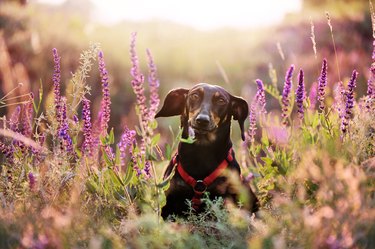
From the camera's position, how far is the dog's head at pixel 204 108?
3.91 metres

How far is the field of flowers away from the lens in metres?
2.27

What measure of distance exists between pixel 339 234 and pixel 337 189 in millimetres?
184

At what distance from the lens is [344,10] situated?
16938 millimetres

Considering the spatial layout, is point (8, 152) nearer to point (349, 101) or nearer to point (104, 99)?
point (104, 99)

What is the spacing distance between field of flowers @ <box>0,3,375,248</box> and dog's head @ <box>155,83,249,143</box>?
22cm

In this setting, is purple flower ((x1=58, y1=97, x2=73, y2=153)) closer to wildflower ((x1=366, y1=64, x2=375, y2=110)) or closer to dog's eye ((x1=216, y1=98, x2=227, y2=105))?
dog's eye ((x1=216, y1=98, x2=227, y2=105))

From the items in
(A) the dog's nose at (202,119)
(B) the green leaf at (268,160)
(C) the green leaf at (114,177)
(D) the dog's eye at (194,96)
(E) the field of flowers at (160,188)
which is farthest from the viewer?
(D) the dog's eye at (194,96)

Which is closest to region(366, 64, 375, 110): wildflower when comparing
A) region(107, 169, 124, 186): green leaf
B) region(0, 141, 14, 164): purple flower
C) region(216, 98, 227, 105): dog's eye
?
region(216, 98, 227, 105): dog's eye

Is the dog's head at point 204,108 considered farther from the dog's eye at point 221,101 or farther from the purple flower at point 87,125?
the purple flower at point 87,125

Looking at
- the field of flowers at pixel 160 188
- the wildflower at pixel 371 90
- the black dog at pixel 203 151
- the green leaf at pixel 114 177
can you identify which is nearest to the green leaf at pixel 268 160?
the field of flowers at pixel 160 188

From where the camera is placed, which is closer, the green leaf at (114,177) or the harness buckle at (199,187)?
the green leaf at (114,177)

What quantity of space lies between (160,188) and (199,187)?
2.64 ft

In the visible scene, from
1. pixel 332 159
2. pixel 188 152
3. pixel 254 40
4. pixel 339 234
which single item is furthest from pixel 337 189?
pixel 254 40

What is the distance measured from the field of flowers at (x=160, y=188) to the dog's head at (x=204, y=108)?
0.71 feet
